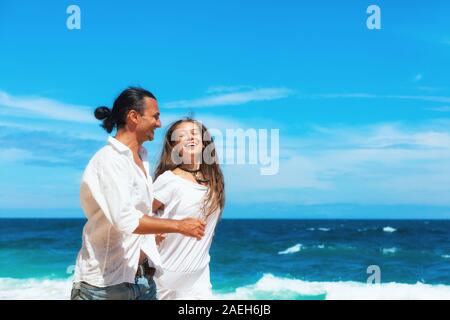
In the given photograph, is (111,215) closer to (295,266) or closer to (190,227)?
(190,227)

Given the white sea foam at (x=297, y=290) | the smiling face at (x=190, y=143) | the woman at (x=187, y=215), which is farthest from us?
the white sea foam at (x=297, y=290)

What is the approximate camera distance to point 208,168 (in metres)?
3.87

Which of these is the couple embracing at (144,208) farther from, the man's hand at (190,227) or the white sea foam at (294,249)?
the white sea foam at (294,249)

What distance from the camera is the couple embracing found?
9.26 ft

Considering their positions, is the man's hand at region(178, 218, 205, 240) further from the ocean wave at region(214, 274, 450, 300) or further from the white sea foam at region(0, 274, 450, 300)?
the ocean wave at region(214, 274, 450, 300)

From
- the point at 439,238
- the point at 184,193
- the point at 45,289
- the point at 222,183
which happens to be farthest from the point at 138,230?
the point at 439,238

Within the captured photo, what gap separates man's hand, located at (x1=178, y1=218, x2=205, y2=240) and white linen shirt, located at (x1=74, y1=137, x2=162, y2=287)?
0.66ft

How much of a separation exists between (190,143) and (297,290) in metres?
15.9

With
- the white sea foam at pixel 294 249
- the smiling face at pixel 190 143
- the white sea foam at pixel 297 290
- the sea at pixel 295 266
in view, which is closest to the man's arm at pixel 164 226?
the smiling face at pixel 190 143

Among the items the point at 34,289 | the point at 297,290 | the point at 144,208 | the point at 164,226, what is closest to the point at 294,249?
the point at 297,290

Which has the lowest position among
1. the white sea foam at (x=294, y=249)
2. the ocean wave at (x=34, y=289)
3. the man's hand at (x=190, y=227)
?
the ocean wave at (x=34, y=289)

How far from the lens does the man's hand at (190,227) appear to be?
9.38 ft

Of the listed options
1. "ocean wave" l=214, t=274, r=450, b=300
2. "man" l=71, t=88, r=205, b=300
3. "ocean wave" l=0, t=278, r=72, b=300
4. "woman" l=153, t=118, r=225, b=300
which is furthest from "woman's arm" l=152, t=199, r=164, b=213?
"ocean wave" l=214, t=274, r=450, b=300

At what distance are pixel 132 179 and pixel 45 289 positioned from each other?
16.5 meters
